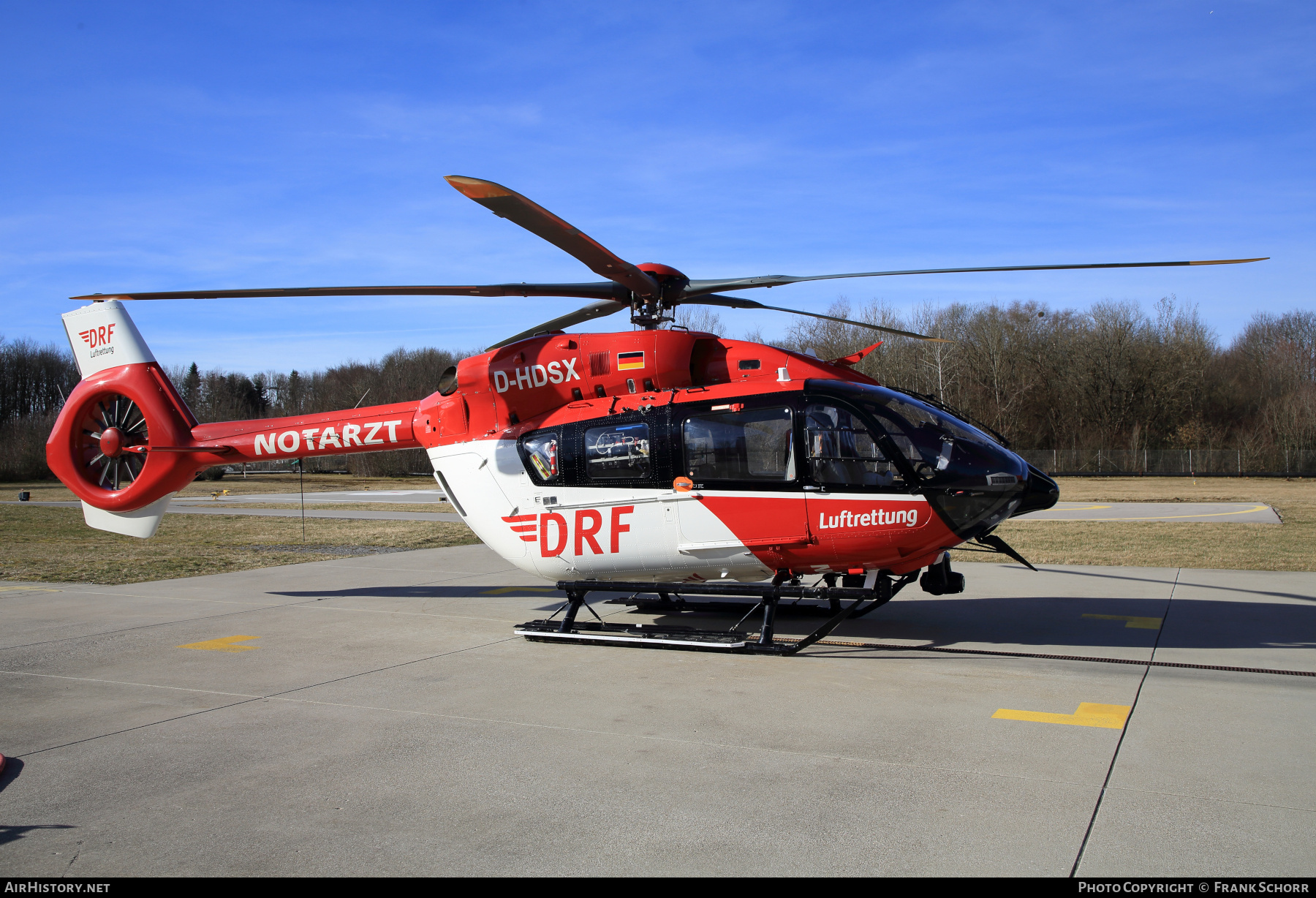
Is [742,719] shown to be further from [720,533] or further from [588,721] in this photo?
[720,533]

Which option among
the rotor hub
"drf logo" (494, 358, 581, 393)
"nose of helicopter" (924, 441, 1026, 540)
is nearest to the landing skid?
"nose of helicopter" (924, 441, 1026, 540)

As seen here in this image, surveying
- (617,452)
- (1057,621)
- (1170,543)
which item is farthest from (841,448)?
(1170,543)

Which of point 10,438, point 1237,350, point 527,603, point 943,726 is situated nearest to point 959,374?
point 1237,350

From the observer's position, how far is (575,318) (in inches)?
381

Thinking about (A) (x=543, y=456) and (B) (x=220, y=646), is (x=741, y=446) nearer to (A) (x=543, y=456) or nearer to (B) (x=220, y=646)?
(A) (x=543, y=456)

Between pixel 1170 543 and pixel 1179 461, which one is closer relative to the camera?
pixel 1170 543

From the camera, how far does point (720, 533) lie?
8633 millimetres

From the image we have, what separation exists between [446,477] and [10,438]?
63825 mm

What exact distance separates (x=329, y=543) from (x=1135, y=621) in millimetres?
15975

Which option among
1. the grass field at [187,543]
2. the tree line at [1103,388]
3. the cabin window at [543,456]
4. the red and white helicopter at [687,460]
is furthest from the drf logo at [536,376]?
the tree line at [1103,388]

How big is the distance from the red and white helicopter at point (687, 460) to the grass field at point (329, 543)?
7.34 metres

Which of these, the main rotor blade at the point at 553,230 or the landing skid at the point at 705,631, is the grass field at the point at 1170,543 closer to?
the landing skid at the point at 705,631
